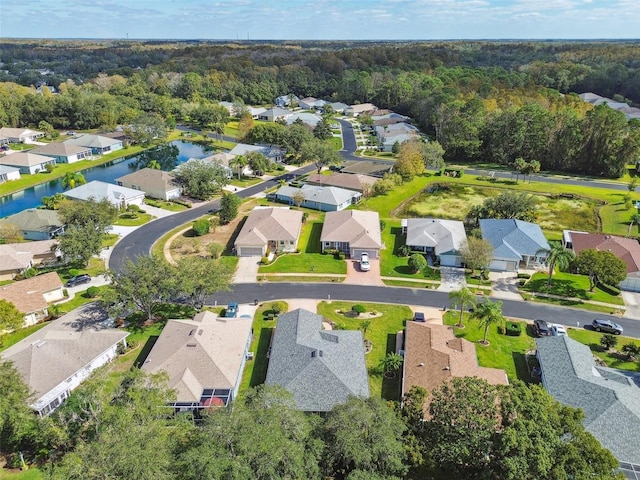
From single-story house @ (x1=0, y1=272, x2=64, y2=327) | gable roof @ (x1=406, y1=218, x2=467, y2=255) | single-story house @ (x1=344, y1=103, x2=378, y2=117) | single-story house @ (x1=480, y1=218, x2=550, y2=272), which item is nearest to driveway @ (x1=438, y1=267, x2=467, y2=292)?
gable roof @ (x1=406, y1=218, x2=467, y2=255)

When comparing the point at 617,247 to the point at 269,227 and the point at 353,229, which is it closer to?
the point at 353,229

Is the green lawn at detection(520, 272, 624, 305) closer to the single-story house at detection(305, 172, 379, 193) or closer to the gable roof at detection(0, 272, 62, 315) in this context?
the single-story house at detection(305, 172, 379, 193)

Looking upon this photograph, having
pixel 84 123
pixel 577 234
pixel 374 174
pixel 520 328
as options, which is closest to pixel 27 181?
pixel 84 123

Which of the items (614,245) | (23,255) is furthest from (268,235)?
(614,245)

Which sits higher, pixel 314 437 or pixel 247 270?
pixel 314 437

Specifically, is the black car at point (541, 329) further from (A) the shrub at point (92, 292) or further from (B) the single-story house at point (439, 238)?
(A) the shrub at point (92, 292)

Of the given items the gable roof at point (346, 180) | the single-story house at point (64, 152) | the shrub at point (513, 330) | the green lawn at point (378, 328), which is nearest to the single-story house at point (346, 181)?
the gable roof at point (346, 180)
